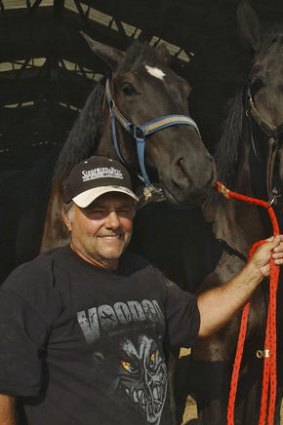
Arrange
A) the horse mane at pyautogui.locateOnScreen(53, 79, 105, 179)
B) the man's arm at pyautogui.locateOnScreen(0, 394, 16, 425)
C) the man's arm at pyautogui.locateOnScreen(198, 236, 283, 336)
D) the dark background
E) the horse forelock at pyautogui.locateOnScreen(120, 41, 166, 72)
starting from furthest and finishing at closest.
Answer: the dark background < the horse mane at pyautogui.locateOnScreen(53, 79, 105, 179) < the horse forelock at pyautogui.locateOnScreen(120, 41, 166, 72) < the man's arm at pyautogui.locateOnScreen(198, 236, 283, 336) < the man's arm at pyautogui.locateOnScreen(0, 394, 16, 425)

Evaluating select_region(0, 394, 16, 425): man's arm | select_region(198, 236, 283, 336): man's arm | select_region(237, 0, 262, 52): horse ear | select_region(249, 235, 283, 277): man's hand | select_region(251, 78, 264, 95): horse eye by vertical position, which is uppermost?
select_region(237, 0, 262, 52): horse ear

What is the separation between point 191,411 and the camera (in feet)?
17.8

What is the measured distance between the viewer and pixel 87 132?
12.1 feet

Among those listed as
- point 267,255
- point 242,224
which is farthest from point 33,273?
point 242,224

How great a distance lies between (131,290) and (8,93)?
13.7 meters

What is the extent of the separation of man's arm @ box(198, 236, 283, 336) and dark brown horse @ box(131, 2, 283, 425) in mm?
894

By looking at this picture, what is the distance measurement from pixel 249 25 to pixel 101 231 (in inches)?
84.8

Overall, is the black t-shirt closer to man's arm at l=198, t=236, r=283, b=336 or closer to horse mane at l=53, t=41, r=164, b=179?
man's arm at l=198, t=236, r=283, b=336

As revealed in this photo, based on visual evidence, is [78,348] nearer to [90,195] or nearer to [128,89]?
[90,195]

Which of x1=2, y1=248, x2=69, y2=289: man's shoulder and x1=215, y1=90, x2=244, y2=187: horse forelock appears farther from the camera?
x1=215, y1=90, x2=244, y2=187: horse forelock

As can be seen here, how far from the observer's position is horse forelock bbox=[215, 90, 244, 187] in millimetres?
3650

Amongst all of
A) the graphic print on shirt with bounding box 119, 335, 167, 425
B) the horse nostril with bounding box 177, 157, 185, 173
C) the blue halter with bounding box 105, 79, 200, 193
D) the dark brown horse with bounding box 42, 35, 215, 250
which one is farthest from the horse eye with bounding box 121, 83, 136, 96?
the graphic print on shirt with bounding box 119, 335, 167, 425

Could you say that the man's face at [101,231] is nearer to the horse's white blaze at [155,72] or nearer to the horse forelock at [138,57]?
the horse's white blaze at [155,72]

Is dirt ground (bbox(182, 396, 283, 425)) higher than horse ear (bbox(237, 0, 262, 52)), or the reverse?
horse ear (bbox(237, 0, 262, 52))
